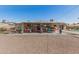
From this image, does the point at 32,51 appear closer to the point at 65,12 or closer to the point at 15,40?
the point at 15,40

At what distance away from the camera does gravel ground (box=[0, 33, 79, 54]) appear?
13.4 ft

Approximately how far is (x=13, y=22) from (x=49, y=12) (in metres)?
0.64

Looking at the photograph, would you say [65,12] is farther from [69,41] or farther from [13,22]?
[13,22]

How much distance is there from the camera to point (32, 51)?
13.4 ft

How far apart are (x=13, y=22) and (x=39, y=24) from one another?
450mm

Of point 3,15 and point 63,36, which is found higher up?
point 3,15

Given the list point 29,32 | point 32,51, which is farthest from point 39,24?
point 32,51

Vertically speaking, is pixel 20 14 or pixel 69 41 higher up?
pixel 20 14

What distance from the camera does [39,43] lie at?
13.4 feet

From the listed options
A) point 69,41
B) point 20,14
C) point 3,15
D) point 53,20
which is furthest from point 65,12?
point 3,15

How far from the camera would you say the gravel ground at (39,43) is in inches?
160

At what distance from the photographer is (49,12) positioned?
160 inches
